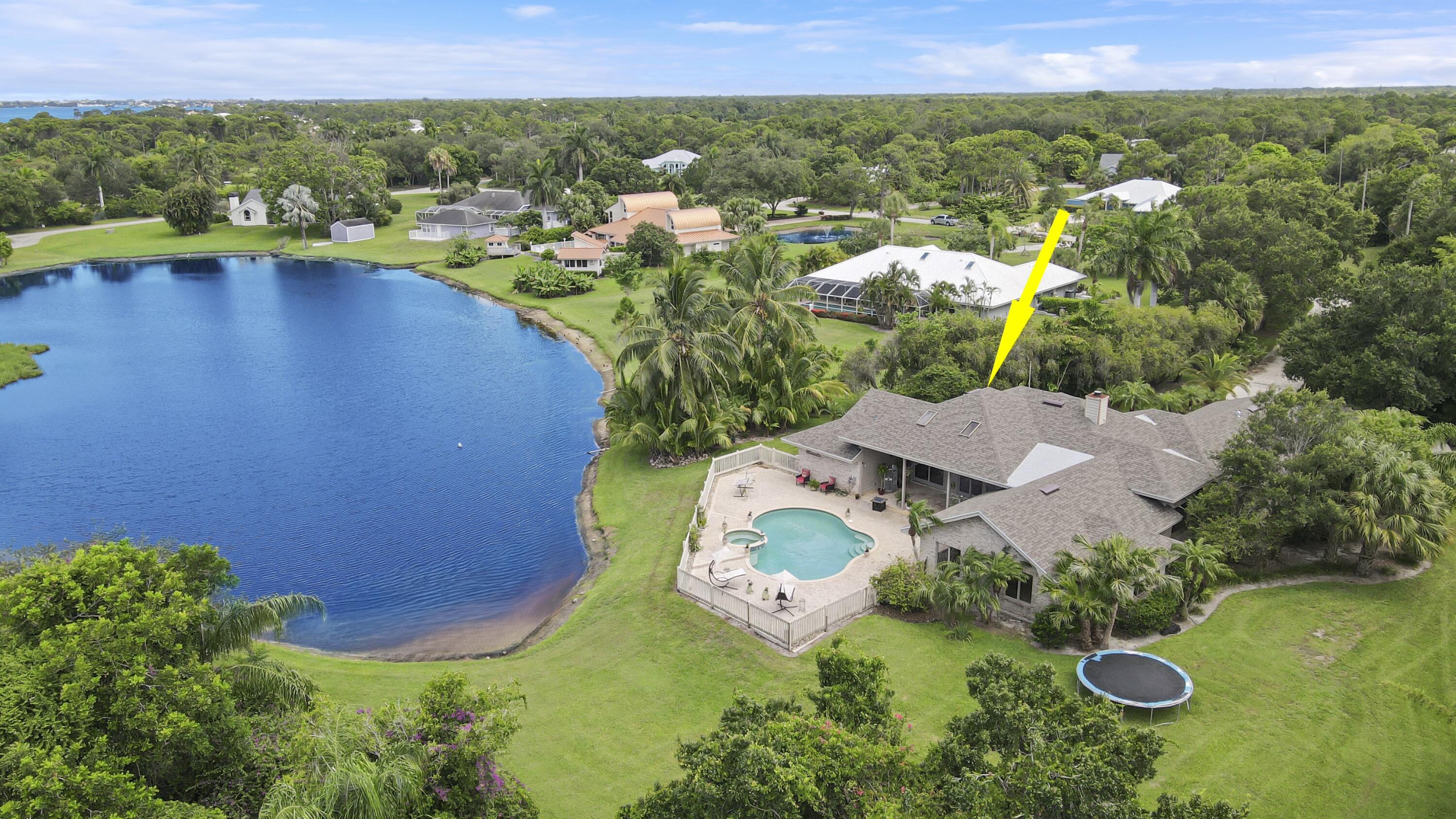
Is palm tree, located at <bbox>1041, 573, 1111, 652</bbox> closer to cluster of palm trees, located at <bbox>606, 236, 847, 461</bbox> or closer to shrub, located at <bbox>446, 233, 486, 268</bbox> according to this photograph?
cluster of palm trees, located at <bbox>606, 236, 847, 461</bbox>

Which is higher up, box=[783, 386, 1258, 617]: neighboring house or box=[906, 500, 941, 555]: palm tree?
box=[783, 386, 1258, 617]: neighboring house

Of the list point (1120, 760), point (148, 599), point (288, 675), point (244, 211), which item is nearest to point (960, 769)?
point (1120, 760)

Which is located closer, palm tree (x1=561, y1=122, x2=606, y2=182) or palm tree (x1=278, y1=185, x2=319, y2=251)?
palm tree (x1=278, y1=185, x2=319, y2=251)

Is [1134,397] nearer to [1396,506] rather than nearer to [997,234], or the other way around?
[1396,506]

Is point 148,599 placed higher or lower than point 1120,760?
higher

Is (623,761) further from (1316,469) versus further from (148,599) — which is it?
(1316,469)

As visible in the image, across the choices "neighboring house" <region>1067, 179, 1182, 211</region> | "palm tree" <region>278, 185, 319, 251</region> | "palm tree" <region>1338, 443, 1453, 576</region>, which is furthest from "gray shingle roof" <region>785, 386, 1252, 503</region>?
"palm tree" <region>278, 185, 319, 251</region>

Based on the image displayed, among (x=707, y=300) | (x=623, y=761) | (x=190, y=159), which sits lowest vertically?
(x=623, y=761)
